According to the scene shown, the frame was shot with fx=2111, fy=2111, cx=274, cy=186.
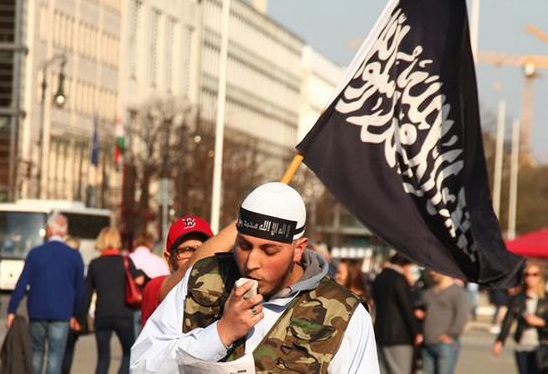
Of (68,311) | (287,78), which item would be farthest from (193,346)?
(287,78)

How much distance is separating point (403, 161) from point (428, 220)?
0.41 meters

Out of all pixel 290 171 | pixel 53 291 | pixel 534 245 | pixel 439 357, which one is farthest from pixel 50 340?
pixel 534 245

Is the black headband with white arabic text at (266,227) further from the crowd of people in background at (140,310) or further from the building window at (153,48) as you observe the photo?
the building window at (153,48)

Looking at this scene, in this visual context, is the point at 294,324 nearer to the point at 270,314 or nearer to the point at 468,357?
the point at 270,314

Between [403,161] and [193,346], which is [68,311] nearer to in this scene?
[403,161]

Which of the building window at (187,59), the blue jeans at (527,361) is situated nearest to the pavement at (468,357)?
the blue jeans at (527,361)

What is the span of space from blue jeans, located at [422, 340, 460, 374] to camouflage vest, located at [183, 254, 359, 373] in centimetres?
1388

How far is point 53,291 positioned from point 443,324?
3.74 meters

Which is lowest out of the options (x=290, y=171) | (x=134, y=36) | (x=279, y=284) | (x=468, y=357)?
(x=468, y=357)

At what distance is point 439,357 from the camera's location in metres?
19.8

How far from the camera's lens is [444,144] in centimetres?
1036

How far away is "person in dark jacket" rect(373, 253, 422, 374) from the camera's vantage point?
1941 cm

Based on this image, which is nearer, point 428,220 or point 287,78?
point 428,220

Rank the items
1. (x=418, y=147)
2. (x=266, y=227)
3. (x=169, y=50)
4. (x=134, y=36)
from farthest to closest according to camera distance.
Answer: (x=169, y=50) < (x=134, y=36) < (x=418, y=147) < (x=266, y=227)
